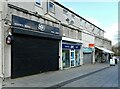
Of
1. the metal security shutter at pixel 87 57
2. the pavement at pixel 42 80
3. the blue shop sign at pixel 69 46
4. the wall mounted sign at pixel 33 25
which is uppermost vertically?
the wall mounted sign at pixel 33 25

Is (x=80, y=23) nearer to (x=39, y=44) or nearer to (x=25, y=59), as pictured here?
(x=39, y=44)

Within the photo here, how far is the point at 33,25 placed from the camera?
56.0 feet

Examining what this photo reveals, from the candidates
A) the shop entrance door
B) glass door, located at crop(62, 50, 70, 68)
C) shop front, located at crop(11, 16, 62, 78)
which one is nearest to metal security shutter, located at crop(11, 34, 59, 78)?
shop front, located at crop(11, 16, 62, 78)

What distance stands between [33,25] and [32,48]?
5.40 feet

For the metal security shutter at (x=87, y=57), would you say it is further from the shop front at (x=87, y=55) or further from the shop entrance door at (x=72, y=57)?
the shop entrance door at (x=72, y=57)

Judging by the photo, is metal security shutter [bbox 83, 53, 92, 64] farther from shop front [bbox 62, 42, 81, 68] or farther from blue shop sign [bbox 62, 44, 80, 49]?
blue shop sign [bbox 62, 44, 80, 49]

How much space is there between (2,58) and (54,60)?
8.01 meters

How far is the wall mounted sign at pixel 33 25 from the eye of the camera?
48.8ft

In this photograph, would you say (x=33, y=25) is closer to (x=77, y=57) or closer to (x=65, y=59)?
(x=65, y=59)

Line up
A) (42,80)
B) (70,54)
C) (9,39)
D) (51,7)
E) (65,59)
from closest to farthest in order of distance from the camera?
(9,39), (42,80), (51,7), (65,59), (70,54)

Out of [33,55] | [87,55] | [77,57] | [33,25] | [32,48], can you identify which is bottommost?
[77,57]

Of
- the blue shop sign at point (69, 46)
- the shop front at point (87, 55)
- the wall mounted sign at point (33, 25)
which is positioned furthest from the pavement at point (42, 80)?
the shop front at point (87, 55)

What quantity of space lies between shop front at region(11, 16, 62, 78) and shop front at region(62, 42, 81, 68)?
97.0 inches

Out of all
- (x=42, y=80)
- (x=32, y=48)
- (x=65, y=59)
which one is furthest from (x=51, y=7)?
(x=42, y=80)
